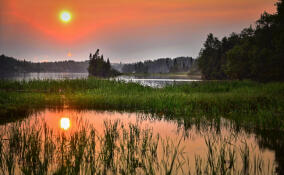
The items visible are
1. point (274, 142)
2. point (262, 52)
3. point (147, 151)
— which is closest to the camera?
point (147, 151)

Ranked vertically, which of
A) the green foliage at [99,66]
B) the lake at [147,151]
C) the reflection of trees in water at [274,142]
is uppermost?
the green foliage at [99,66]

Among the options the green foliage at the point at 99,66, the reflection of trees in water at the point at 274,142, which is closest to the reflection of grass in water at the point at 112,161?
the reflection of trees in water at the point at 274,142

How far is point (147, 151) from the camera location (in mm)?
9945

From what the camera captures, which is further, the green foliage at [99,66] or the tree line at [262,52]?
the green foliage at [99,66]

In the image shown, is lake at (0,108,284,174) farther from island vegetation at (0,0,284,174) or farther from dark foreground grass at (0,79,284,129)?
dark foreground grass at (0,79,284,129)

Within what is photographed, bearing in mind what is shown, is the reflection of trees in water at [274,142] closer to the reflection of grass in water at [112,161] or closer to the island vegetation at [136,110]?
the island vegetation at [136,110]

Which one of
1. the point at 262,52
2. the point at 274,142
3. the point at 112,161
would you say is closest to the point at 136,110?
the point at 274,142

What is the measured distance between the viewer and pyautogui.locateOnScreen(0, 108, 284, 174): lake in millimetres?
8141

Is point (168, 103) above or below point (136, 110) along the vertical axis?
above

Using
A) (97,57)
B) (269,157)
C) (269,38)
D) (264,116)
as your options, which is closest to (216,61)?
(269,38)

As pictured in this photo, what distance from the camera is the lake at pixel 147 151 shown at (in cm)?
814

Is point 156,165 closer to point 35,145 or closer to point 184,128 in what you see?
point 35,145

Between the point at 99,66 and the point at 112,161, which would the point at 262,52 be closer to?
the point at 112,161

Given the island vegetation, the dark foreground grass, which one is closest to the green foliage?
the island vegetation
